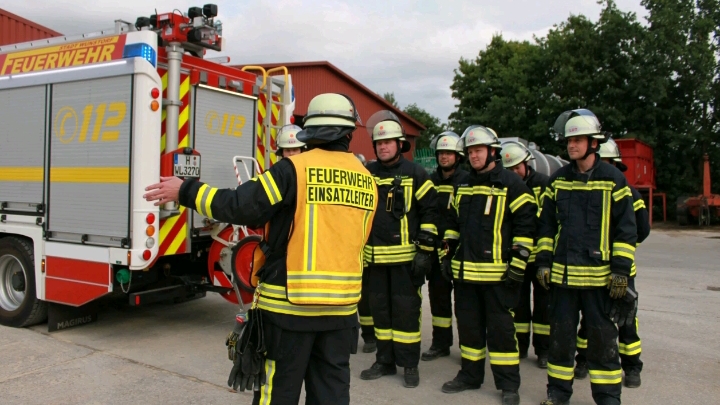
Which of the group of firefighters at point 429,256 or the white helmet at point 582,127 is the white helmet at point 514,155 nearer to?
the group of firefighters at point 429,256

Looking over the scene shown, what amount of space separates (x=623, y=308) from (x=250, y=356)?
102 inches

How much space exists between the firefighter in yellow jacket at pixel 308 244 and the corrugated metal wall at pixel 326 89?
60.7ft

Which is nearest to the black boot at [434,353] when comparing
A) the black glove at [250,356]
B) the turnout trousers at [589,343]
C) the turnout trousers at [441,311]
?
the turnout trousers at [441,311]

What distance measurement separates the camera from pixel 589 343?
405 cm

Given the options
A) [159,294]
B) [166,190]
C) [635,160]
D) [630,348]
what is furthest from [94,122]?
[635,160]

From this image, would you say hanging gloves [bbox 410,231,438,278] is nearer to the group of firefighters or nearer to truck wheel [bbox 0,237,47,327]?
the group of firefighters

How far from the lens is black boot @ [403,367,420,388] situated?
464cm

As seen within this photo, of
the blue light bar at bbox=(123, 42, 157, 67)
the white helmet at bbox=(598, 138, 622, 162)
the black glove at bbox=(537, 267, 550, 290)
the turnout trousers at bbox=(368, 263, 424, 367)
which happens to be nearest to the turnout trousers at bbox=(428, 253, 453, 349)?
the turnout trousers at bbox=(368, 263, 424, 367)

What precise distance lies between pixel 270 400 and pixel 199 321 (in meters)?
3.93

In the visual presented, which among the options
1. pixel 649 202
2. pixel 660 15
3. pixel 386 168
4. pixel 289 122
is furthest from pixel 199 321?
pixel 660 15

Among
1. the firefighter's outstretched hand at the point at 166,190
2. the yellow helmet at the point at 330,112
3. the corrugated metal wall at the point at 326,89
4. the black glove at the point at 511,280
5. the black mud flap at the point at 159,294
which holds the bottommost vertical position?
the black mud flap at the point at 159,294

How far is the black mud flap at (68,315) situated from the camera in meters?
5.84

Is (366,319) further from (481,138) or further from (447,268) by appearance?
(481,138)

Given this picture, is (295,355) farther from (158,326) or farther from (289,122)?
(289,122)
